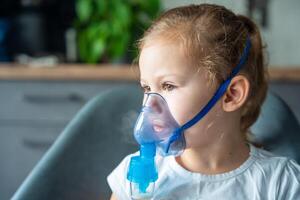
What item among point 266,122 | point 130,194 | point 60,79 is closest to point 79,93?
point 60,79

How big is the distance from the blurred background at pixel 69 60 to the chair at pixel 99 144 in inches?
24.0

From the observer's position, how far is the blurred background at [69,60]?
199 centimetres

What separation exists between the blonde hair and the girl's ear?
0.9 inches

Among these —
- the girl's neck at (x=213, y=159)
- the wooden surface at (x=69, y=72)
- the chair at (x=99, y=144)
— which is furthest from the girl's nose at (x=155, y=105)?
the wooden surface at (x=69, y=72)

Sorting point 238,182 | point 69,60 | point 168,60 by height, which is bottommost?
point 69,60

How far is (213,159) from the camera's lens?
3.23 ft

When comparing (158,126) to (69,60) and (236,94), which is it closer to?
(236,94)

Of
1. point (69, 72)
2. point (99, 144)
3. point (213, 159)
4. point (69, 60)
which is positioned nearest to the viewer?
point (213, 159)

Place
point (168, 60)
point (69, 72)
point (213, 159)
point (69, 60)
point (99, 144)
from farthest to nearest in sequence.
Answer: point (69, 60) < point (69, 72) < point (99, 144) < point (213, 159) < point (168, 60)

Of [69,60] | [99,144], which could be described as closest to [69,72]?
[69,60]

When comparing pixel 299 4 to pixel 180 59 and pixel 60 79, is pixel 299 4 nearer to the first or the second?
pixel 60 79

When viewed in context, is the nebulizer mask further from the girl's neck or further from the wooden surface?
the wooden surface

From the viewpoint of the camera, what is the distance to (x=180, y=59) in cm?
88

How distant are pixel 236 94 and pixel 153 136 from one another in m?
0.18
